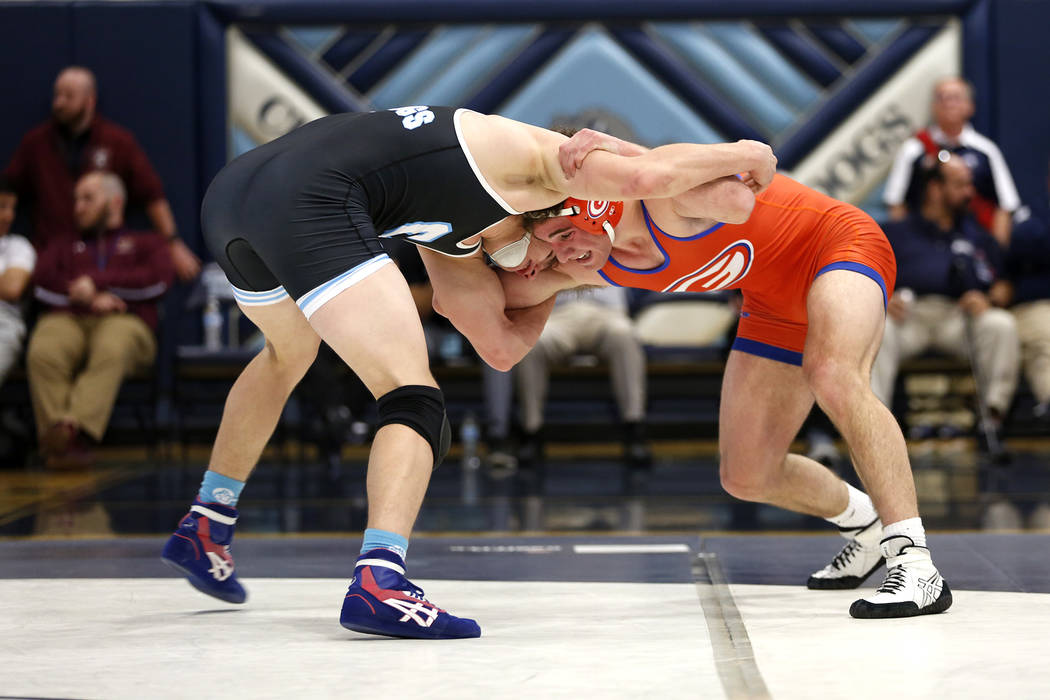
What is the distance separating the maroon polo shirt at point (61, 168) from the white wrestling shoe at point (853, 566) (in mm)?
5285

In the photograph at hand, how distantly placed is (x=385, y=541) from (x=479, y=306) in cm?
64

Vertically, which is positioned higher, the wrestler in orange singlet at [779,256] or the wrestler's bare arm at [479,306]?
the wrestler in orange singlet at [779,256]

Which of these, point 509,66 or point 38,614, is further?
point 509,66

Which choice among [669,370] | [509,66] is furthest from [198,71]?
[669,370]

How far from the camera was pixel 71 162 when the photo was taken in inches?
280

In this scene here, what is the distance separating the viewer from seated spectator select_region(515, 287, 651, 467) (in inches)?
233

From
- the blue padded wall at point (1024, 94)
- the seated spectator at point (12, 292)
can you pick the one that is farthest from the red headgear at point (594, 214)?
the blue padded wall at point (1024, 94)

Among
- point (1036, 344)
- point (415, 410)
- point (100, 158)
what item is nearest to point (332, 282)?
point (415, 410)

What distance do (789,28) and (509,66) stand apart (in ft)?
5.41

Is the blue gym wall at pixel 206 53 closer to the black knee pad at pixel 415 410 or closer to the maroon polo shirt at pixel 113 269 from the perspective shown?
the maroon polo shirt at pixel 113 269

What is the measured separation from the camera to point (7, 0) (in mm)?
7449

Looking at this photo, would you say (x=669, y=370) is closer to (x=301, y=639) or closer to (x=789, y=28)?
(x=789, y=28)

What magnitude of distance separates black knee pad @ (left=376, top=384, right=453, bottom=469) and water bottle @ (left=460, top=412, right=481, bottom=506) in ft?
8.42

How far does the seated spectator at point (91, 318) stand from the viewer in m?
5.97
